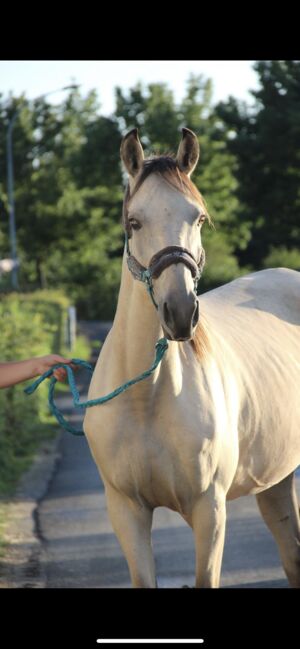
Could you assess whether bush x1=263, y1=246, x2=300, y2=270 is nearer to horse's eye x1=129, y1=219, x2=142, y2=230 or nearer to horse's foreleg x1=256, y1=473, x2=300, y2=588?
horse's foreleg x1=256, y1=473, x2=300, y2=588

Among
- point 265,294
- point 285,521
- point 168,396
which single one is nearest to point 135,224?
point 168,396

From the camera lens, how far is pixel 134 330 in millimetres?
4465

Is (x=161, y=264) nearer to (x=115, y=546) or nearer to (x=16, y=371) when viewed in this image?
(x=16, y=371)

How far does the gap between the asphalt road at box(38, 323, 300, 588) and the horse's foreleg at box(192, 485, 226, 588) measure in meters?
2.42

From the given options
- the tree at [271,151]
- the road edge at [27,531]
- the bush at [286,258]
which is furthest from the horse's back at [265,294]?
the bush at [286,258]

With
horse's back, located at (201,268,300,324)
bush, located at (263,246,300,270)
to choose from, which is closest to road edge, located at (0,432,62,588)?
horse's back, located at (201,268,300,324)

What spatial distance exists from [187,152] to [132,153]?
21cm

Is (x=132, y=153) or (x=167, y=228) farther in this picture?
(x=132, y=153)

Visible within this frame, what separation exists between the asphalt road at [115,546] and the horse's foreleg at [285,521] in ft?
3.16

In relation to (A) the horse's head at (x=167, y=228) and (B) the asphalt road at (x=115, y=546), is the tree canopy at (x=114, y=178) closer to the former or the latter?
(B) the asphalt road at (x=115, y=546)

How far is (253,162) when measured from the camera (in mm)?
40031

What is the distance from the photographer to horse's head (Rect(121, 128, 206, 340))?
3.97 m
